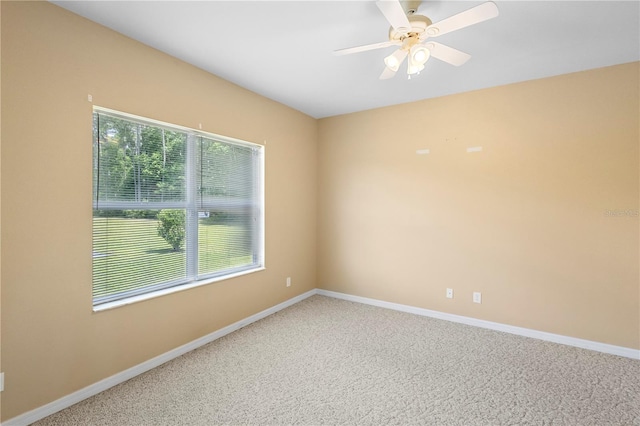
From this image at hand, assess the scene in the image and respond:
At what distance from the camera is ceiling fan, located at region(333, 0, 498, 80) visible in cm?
156

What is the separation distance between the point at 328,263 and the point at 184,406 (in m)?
2.73

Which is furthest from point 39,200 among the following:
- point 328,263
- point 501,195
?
point 501,195

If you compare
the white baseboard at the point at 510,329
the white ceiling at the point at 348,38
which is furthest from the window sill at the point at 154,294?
the white ceiling at the point at 348,38

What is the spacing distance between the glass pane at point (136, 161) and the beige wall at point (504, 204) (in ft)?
7.41

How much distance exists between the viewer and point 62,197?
199 centimetres

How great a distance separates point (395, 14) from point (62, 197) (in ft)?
7.69

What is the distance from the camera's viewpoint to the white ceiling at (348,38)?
78.0 inches

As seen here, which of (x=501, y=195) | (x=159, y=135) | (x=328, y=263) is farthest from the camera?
(x=328, y=263)

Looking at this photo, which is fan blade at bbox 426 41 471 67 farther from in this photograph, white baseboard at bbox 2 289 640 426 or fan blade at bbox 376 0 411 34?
white baseboard at bbox 2 289 640 426

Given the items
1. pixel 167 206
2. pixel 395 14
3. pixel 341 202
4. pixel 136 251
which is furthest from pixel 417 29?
pixel 341 202

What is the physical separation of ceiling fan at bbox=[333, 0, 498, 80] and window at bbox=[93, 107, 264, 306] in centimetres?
171

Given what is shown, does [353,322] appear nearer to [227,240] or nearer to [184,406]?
[227,240]

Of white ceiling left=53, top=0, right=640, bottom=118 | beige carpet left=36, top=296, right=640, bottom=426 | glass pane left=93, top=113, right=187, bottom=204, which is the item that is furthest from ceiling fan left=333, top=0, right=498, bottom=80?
beige carpet left=36, top=296, right=640, bottom=426

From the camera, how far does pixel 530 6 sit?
1.95 meters
